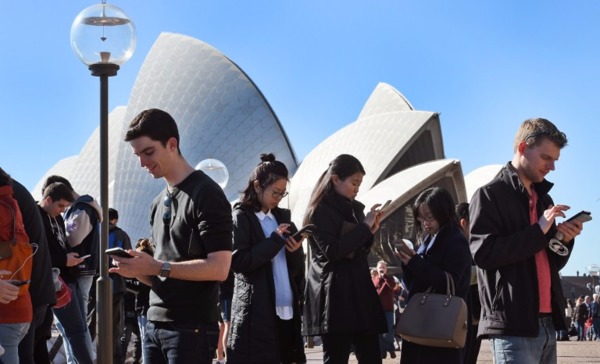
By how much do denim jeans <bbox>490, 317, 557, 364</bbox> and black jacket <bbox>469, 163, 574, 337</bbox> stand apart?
36 millimetres

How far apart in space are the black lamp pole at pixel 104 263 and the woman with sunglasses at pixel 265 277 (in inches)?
36.1

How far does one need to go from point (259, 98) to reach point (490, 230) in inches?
1787

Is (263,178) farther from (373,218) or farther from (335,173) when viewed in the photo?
(373,218)

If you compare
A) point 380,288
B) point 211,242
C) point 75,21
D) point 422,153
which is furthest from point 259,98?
point 211,242

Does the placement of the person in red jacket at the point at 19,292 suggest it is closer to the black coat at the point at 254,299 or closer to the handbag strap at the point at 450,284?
the black coat at the point at 254,299

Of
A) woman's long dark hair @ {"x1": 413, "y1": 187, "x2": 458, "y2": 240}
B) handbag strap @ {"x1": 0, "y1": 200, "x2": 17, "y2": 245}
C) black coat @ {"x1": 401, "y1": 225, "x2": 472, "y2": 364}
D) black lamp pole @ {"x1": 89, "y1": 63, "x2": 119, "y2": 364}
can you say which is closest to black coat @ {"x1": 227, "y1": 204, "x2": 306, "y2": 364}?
black coat @ {"x1": 401, "y1": 225, "x2": 472, "y2": 364}

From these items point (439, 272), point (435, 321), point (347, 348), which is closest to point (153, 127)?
point (435, 321)

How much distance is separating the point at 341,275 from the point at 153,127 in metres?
2.19

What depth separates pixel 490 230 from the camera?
4.03 m

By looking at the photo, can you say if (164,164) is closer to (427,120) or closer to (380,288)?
(380,288)

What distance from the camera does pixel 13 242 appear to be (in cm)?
412

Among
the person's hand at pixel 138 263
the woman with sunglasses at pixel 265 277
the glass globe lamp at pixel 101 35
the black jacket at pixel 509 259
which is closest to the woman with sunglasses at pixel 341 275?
the woman with sunglasses at pixel 265 277

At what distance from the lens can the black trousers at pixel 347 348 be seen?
215 inches

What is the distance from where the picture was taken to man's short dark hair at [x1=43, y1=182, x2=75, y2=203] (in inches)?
243
